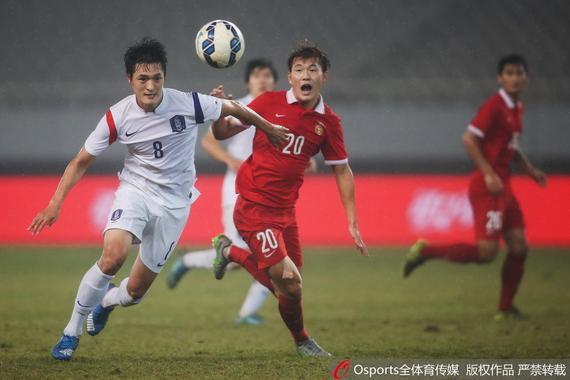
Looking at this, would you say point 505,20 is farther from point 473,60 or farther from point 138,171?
point 138,171

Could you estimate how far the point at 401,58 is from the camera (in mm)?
17812

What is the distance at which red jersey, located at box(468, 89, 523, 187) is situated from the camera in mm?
8766

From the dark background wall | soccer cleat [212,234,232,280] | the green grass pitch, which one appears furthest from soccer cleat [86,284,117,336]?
the dark background wall

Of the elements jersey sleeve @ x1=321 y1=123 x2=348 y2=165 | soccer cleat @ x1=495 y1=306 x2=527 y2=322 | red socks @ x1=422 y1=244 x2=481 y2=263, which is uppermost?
jersey sleeve @ x1=321 y1=123 x2=348 y2=165

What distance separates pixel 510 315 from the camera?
8648mm

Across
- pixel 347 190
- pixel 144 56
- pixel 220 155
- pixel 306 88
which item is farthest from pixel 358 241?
pixel 220 155

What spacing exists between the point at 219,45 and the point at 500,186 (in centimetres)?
333

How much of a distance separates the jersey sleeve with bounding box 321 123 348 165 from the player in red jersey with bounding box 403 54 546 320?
2406 mm

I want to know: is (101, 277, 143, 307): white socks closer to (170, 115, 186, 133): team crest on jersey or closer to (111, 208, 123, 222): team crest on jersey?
(111, 208, 123, 222): team crest on jersey

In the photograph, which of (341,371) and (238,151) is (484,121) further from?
(341,371)

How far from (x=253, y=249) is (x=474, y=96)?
34.5 ft

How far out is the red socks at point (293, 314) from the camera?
651cm

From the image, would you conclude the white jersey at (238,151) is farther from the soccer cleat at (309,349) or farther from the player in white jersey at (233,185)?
the soccer cleat at (309,349)

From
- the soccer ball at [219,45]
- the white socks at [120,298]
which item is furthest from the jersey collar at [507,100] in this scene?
the white socks at [120,298]
